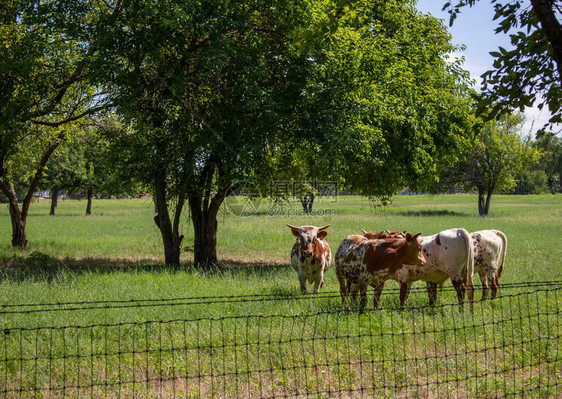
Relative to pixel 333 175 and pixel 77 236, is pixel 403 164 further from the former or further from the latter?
pixel 77 236

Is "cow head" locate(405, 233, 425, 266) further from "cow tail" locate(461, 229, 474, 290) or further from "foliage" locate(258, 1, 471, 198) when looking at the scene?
"foliage" locate(258, 1, 471, 198)

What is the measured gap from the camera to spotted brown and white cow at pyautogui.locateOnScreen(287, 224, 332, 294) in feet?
36.8

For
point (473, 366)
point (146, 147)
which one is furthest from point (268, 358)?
point (146, 147)

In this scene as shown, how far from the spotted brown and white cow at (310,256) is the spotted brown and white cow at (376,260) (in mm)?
1256

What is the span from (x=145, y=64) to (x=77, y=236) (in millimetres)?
16125

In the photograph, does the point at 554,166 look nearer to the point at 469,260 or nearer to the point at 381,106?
the point at 381,106

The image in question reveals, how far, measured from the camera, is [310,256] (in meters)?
11.3

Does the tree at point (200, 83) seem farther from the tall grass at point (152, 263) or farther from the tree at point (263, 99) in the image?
the tall grass at point (152, 263)

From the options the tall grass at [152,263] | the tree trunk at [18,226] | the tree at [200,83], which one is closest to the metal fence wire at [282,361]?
the tall grass at [152,263]

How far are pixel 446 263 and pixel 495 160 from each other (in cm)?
Answer: 4253

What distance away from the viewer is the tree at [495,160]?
48331 mm

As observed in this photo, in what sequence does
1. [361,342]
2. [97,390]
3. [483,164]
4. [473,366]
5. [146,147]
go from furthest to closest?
1. [483,164]
2. [146,147]
3. [361,342]
4. [473,366]
5. [97,390]

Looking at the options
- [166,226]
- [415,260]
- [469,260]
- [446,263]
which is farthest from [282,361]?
[166,226]

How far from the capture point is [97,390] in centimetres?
643
